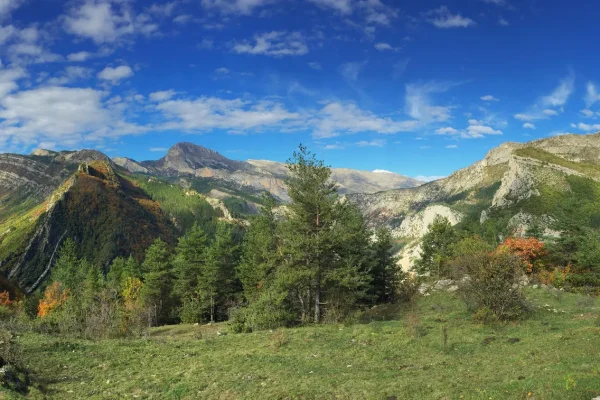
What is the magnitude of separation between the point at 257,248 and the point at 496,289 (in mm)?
33586

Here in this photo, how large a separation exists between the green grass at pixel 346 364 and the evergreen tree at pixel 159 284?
3614cm

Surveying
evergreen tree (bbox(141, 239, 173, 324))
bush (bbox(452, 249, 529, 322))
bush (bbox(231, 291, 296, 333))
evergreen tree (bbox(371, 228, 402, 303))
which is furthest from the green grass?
evergreen tree (bbox(141, 239, 173, 324))

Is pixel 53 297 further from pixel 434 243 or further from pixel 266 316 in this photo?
pixel 434 243

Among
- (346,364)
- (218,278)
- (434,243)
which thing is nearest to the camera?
(346,364)

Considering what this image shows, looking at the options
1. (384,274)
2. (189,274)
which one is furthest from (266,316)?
(189,274)

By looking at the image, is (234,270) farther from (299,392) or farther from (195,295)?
(299,392)

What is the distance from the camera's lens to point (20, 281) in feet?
534

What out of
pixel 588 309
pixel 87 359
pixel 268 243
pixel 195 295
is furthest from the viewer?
pixel 195 295

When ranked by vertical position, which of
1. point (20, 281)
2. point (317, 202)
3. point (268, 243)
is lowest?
point (20, 281)

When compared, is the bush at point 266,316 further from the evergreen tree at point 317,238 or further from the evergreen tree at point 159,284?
the evergreen tree at point 159,284

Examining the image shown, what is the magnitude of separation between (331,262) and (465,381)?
67.1 feet

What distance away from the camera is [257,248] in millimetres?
52469

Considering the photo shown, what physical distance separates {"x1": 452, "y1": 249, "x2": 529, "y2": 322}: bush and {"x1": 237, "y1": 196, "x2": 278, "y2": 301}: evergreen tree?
25.0 m

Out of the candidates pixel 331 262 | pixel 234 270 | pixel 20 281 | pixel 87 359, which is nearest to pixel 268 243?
pixel 331 262
